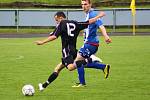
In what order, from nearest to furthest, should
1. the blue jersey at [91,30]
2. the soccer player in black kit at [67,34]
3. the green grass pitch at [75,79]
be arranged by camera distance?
the green grass pitch at [75,79]
the soccer player in black kit at [67,34]
the blue jersey at [91,30]

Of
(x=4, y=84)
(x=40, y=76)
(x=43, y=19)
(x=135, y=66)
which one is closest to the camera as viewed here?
(x=4, y=84)

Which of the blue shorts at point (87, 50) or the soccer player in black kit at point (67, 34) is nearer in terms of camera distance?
the soccer player in black kit at point (67, 34)

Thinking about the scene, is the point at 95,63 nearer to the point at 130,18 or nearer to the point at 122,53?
the point at 122,53

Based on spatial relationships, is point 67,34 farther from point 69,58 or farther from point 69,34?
point 69,58

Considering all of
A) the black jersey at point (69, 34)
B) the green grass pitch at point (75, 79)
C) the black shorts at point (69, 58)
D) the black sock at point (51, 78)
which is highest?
the black jersey at point (69, 34)

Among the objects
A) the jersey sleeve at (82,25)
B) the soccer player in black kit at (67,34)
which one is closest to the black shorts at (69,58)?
the soccer player in black kit at (67,34)

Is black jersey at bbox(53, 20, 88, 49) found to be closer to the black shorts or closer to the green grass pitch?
the black shorts

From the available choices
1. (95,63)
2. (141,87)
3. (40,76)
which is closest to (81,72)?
(95,63)

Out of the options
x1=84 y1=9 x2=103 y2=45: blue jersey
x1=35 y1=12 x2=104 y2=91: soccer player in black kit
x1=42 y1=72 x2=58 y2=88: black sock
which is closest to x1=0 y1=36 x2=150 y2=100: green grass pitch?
x1=42 y1=72 x2=58 y2=88: black sock

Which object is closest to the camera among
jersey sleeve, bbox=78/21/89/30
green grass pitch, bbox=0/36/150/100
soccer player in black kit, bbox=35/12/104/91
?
green grass pitch, bbox=0/36/150/100

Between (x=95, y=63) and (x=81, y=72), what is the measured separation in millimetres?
426

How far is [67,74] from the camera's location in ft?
54.2

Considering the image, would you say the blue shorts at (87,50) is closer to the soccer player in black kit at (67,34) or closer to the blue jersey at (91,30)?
the blue jersey at (91,30)

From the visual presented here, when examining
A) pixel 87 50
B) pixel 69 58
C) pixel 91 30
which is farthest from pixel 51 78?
pixel 91 30
